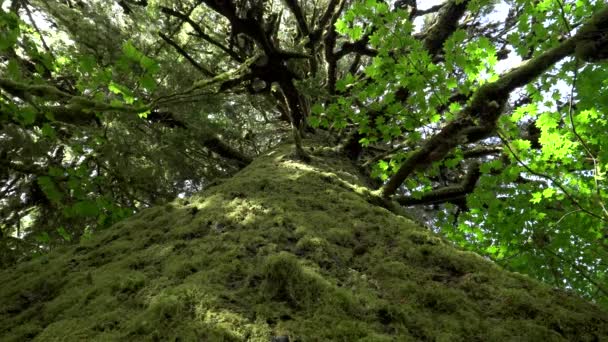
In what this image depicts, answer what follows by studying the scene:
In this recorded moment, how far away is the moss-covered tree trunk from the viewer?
1.50 meters

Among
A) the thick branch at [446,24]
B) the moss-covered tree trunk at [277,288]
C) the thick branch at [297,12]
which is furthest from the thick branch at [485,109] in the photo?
the thick branch at [297,12]

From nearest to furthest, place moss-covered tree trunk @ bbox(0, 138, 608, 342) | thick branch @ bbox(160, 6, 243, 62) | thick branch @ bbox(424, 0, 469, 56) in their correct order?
moss-covered tree trunk @ bbox(0, 138, 608, 342), thick branch @ bbox(160, 6, 243, 62), thick branch @ bbox(424, 0, 469, 56)

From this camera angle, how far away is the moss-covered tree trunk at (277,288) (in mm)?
1498

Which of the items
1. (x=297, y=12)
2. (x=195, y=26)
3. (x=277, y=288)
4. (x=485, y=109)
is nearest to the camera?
(x=277, y=288)

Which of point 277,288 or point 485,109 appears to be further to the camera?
point 485,109

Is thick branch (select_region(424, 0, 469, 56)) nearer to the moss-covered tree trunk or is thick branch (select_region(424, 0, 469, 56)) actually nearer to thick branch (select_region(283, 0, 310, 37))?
thick branch (select_region(283, 0, 310, 37))

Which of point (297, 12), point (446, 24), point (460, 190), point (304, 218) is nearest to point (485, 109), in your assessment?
point (304, 218)

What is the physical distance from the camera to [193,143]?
684 centimetres

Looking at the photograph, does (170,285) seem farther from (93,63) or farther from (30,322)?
(93,63)

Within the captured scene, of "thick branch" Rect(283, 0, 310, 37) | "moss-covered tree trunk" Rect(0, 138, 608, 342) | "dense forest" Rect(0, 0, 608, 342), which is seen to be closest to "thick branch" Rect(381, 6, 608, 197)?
"dense forest" Rect(0, 0, 608, 342)

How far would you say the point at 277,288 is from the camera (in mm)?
1766

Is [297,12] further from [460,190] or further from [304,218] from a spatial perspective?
[304,218]

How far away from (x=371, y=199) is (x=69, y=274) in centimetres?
236

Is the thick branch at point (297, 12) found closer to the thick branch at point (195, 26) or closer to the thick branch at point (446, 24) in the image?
the thick branch at point (195, 26)
